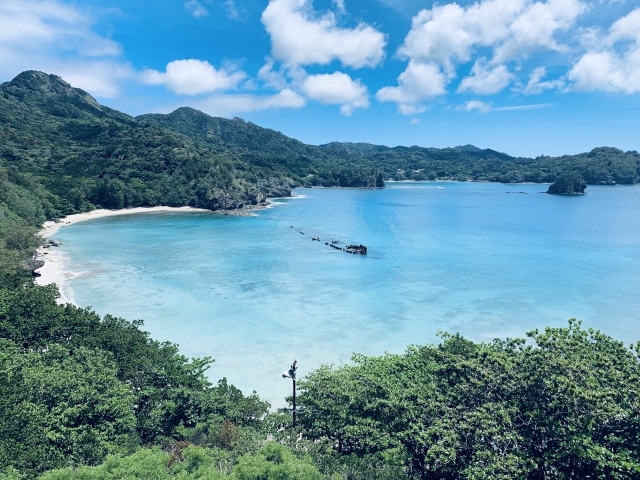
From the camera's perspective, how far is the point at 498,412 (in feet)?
34.3

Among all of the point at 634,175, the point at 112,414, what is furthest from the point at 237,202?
the point at 634,175

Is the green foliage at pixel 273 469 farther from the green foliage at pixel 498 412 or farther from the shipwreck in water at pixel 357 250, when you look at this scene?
the shipwreck in water at pixel 357 250

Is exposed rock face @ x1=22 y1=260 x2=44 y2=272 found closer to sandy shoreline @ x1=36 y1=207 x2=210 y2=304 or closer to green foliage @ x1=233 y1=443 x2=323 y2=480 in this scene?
sandy shoreline @ x1=36 y1=207 x2=210 y2=304

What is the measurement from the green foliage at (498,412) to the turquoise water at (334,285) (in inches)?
256

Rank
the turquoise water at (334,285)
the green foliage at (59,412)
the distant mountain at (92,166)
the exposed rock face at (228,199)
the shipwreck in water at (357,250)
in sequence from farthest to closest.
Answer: the exposed rock face at (228,199), the distant mountain at (92,166), the shipwreck in water at (357,250), the turquoise water at (334,285), the green foliage at (59,412)

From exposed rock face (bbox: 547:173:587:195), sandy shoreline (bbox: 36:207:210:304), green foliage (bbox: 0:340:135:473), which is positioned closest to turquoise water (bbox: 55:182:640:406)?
sandy shoreline (bbox: 36:207:210:304)

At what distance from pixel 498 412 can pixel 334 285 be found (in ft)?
81.4

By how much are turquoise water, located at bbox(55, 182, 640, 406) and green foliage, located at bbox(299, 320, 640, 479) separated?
256 inches

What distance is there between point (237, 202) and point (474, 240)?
56.0 m

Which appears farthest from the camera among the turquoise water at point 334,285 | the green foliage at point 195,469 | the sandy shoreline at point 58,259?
the sandy shoreline at point 58,259

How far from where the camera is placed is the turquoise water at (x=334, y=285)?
78.6 feet

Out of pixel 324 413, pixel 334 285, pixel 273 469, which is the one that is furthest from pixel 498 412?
pixel 334 285

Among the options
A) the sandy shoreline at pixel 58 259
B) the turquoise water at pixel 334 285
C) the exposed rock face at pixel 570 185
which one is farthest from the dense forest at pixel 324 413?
the exposed rock face at pixel 570 185

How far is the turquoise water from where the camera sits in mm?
23953
